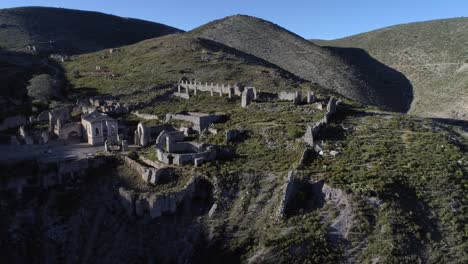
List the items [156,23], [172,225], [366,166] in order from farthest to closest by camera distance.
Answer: [156,23]
[366,166]
[172,225]

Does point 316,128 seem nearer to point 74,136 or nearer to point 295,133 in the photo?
point 295,133

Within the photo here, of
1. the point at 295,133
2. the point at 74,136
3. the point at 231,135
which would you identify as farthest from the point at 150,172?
the point at 74,136

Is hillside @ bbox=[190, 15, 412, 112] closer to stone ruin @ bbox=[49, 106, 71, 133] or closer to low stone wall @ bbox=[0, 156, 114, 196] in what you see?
stone ruin @ bbox=[49, 106, 71, 133]

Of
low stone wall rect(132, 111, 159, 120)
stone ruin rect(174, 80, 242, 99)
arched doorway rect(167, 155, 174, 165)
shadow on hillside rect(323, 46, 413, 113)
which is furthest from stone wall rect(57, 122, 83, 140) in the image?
shadow on hillside rect(323, 46, 413, 113)

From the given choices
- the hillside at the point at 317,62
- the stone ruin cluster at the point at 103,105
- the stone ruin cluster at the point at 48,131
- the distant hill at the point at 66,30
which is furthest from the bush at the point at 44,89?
the hillside at the point at 317,62

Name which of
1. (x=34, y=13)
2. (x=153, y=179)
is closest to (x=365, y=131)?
(x=153, y=179)

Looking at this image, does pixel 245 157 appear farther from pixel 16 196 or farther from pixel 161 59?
pixel 161 59
